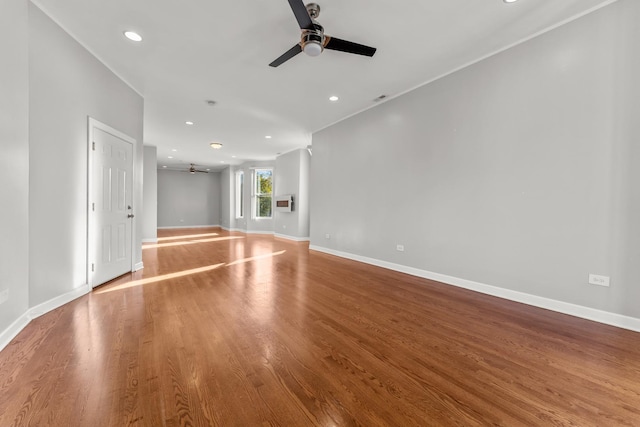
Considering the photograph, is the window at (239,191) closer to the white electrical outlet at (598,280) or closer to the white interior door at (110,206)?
the white interior door at (110,206)

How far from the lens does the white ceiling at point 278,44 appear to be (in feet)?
8.59

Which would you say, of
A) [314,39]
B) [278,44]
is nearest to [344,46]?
[314,39]

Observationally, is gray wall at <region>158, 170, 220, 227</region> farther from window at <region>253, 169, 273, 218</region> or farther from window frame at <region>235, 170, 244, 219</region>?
window at <region>253, 169, 273, 218</region>

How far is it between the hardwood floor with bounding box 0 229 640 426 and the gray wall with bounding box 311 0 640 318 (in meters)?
0.55

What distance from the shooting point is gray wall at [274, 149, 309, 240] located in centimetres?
884

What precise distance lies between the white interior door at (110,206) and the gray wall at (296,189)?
5.14 metres

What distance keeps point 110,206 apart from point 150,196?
17.0ft

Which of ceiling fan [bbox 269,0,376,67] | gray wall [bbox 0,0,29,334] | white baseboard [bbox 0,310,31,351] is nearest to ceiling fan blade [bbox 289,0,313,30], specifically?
ceiling fan [bbox 269,0,376,67]

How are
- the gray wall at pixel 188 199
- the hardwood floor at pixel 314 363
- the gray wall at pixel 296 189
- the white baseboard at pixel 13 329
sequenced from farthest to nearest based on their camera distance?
the gray wall at pixel 188 199, the gray wall at pixel 296 189, the white baseboard at pixel 13 329, the hardwood floor at pixel 314 363

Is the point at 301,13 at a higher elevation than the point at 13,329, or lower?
higher

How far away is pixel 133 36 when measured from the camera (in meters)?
3.02

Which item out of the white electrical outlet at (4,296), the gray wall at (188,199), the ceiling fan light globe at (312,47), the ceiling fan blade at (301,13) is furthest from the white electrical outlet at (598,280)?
the gray wall at (188,199)

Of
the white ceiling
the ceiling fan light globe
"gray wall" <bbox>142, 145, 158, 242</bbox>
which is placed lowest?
"gray wall" <bbox>142, 145, 158, 242</bbox>

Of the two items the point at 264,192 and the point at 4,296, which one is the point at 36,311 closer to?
the point at 4,296
